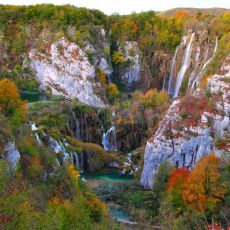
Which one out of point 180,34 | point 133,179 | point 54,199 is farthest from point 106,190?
point 180,34

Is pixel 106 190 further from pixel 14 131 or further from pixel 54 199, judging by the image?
pixel 54 199

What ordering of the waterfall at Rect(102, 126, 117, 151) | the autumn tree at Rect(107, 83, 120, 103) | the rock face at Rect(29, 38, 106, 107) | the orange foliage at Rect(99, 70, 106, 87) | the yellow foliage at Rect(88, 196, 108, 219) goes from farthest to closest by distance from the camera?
the orange foliage at Rect(99, 70, 106, 87), the rock face at Rect(29, 38, 106, 107), the autumn tree at Rect(107, 83, 120, 103), the waterfall at Rect(102, 126, 117, 151), the yellow foliage at Rect(88, 196, 108, 219)

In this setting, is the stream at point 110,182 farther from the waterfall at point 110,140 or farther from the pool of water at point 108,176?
the waterfall at point 110,140

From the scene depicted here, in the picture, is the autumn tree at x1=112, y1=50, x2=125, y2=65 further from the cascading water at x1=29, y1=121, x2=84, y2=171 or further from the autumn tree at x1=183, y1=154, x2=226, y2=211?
the autumn tree at x1=183, y1=154, x2=226, y2=211

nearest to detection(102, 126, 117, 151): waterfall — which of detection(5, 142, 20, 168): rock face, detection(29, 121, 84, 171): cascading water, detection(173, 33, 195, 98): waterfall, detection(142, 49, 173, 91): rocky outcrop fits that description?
detection(29, 121, 84, 171): cascading water

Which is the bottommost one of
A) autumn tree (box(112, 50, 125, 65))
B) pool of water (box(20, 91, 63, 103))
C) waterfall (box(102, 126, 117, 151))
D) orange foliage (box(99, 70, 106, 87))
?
waterfall (box(102, 126, 117, 151))
